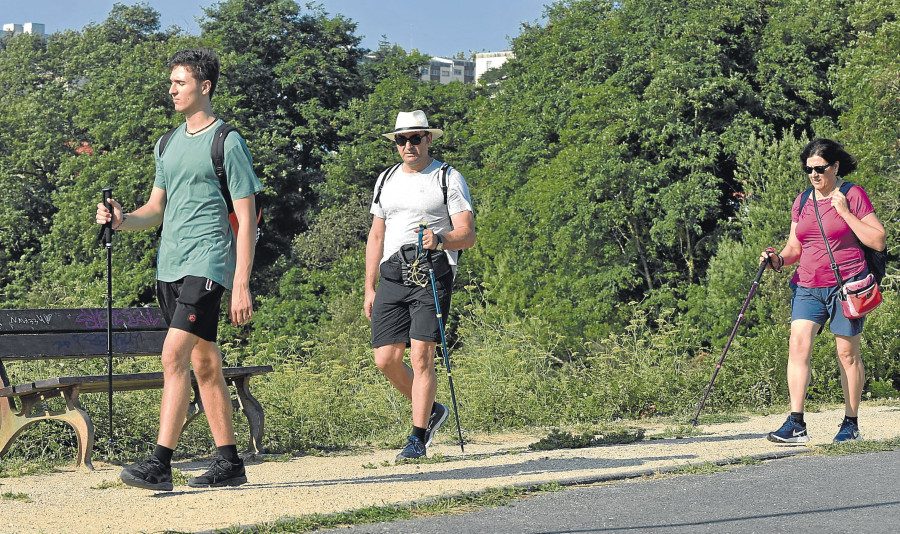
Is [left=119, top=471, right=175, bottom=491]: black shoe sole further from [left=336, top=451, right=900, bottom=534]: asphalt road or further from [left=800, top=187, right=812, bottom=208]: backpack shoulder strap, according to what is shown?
[left=800, top=187, right=812, bottom=208]: backpack shoulder strap

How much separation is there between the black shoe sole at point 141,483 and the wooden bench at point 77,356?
1.43m

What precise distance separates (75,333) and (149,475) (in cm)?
244

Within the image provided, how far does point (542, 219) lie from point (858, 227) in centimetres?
2812

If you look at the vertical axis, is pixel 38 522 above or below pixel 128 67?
below

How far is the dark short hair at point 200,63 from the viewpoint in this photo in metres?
5.47

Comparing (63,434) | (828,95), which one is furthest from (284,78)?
(63,434)

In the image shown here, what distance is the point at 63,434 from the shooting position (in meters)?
7.96

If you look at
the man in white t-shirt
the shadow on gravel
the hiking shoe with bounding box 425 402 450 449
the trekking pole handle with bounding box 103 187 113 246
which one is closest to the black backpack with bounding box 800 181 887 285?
the shadow on gravel

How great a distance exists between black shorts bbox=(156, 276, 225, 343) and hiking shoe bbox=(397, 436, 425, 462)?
67.3 inches

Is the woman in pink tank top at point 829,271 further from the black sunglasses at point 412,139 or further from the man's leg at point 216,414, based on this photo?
the man's leg at point 216,414

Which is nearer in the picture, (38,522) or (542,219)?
(38,522)

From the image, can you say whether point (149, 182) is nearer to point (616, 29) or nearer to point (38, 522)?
point (616, 29)

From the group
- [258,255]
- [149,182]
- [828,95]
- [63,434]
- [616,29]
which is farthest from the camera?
[258,255]

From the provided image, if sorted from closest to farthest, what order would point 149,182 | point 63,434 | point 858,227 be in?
point 858,227 → point 63,434 → point 149,182
